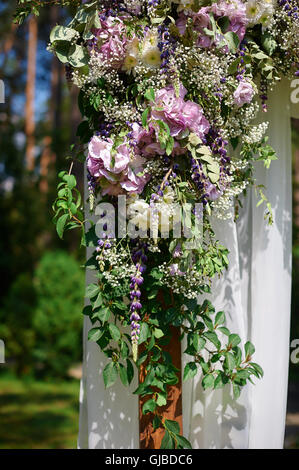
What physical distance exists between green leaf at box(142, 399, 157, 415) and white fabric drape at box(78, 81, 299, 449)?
238mm

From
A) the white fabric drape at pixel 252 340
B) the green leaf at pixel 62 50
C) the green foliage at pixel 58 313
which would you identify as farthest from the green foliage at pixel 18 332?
the green leaf at pixel 62 50

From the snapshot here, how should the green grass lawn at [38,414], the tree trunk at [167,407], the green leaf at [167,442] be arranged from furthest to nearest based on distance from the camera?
the green grass lawn at [38,414] → the tree trunk at [167,407] → the green leaf at [167,442]

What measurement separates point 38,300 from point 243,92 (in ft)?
16.9

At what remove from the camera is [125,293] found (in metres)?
1.49

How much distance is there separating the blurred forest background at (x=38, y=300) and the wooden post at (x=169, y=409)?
8.21ft

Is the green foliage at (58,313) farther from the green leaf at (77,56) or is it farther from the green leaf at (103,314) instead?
the green leaf at (77,56)

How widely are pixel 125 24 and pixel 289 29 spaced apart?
21.3 inches

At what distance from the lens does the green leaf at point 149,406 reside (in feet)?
4.83

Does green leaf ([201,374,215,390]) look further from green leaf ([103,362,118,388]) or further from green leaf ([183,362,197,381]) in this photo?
green leaf ([103,362,118,388])

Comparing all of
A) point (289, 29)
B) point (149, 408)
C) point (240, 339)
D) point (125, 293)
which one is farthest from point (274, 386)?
point (289, 29)

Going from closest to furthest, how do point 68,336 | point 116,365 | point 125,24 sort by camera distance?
1. point 125,24
2. point 116,365
3. point 68,336

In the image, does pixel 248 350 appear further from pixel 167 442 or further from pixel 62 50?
pixel 62 50

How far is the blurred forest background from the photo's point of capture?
188 inches

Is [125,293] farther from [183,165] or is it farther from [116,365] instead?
[183,165]
